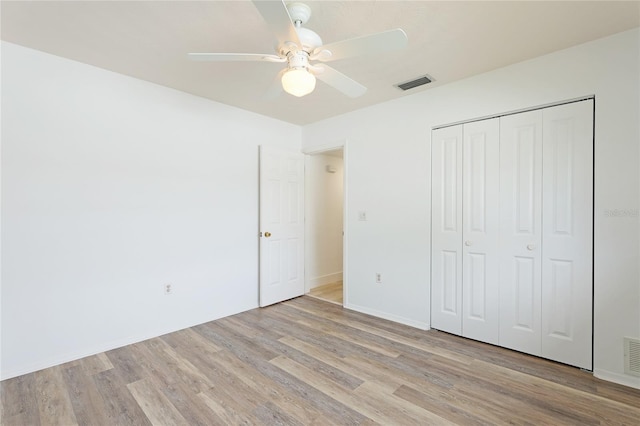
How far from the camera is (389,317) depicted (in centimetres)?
345

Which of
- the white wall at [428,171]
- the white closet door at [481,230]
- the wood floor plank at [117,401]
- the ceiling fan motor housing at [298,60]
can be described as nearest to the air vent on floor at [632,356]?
the white wall at [428,171]

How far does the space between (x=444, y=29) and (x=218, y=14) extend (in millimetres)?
1531

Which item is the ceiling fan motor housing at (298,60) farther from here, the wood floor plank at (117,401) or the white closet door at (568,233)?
the wood floor plank at (117,401)

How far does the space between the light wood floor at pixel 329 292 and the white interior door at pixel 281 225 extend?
279 millimetres

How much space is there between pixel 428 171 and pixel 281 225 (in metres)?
2.03

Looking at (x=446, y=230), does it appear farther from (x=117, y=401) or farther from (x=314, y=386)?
(x=117, y=401)

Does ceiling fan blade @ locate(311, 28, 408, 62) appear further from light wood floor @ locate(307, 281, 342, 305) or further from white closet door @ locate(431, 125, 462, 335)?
light wood floor @ locate(307, 281, 342, 305)

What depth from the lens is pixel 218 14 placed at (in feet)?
6.29

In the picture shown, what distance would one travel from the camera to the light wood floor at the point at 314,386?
71.9 inches

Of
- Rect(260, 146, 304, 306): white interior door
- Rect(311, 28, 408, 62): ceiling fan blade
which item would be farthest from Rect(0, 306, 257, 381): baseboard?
Rect(311, 28, 408, 62): ceiling fan blade

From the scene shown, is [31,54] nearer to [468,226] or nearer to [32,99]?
[32,99]

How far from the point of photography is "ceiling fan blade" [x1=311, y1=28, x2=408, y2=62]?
4.82ft

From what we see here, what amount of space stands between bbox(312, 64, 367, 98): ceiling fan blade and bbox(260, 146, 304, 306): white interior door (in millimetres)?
2040

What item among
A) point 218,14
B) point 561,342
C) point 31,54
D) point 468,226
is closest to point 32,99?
point 31,54
